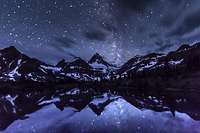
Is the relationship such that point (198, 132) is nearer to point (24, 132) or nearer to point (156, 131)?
point (156, 131)

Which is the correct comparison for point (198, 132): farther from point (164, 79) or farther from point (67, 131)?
point (164, 79)

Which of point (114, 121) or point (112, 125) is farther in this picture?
point (114, 121)

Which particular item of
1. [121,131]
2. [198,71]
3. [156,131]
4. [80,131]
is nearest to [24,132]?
[80,131]

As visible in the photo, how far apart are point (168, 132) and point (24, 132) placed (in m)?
8.21

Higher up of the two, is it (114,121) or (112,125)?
(114,121)

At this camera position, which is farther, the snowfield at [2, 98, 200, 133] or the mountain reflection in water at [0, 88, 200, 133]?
the mountain reflection in water at [0, 88, 200, 133]

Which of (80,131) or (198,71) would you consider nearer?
(80,131)

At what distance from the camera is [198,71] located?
166375 millimetres

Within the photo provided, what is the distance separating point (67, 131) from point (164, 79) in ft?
543

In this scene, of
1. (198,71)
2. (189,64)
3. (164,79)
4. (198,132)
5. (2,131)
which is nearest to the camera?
(198,132)

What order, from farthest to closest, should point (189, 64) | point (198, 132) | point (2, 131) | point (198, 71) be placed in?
point (189, 64) < point (198, 71) < point (2, 131) < point (198, 132)

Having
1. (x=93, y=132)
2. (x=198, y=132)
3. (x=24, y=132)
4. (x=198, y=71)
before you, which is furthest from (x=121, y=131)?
(x=198, y=71)

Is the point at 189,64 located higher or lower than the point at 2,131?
higher

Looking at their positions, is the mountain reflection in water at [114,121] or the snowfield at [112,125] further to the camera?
the mountain reflection in water at [114,121]
